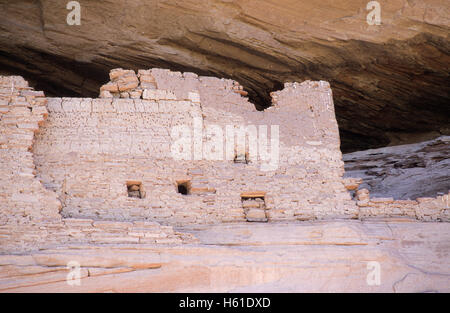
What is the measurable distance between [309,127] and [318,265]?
1983mm

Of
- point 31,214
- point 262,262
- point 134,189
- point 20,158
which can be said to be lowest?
point 262,262

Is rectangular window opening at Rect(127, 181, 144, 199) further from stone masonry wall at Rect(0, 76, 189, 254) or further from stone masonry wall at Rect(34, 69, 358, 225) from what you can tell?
stone masonry wall at Rect(0, 76, 189, 254)

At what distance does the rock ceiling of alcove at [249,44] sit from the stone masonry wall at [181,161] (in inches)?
64.7

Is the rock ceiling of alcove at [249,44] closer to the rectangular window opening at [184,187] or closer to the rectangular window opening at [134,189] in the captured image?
the rectangular window opening at [184,187]

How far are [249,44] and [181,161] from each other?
2962 mm

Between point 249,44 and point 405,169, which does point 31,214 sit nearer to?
point 249,44

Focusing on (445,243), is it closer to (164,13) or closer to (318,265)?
(318,265)

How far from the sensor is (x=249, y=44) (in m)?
11.0

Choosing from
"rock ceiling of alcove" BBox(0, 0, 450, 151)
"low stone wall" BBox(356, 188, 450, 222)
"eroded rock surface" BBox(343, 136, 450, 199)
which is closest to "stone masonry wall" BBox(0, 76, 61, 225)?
"rock ceiling of alcove" BBox(0, 0, 450, 151)

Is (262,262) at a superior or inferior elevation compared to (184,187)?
inferior

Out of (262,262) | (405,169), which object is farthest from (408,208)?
(405,169)

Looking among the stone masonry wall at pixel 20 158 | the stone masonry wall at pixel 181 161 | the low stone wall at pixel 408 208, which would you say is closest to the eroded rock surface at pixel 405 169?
the low stone wall at pixel 408 208

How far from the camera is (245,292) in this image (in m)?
7.57

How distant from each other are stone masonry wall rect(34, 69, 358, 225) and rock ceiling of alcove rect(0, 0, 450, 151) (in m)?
1.64
